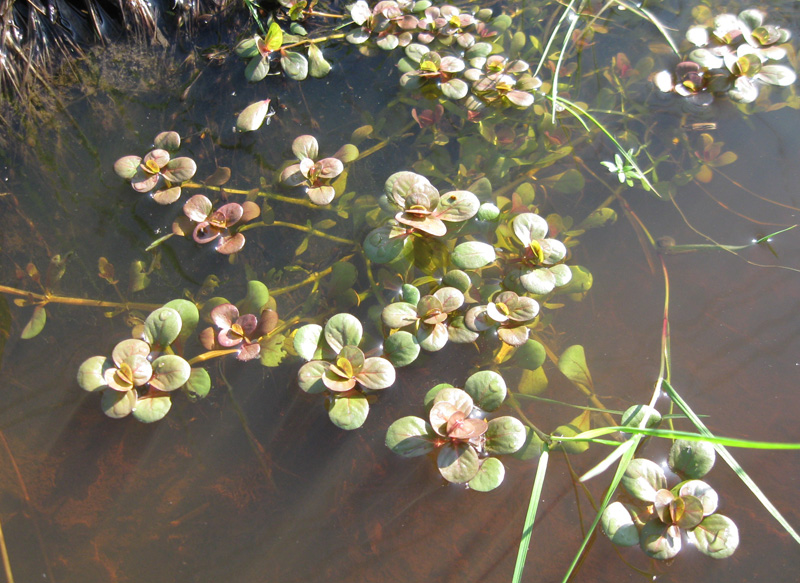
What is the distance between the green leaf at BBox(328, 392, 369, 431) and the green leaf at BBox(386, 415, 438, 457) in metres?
0.11

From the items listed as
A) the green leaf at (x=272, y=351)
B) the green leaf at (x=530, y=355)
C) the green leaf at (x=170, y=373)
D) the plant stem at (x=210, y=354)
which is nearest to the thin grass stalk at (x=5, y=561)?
the green leaf at (x=170, y=373)

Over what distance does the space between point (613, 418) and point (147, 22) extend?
285 centimetres

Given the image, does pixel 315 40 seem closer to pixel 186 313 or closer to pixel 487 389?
pixel 186 313

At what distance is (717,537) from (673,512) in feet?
0.46

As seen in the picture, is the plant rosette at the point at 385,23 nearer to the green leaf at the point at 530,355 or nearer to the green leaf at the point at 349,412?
the green leaf at the point at 530,355

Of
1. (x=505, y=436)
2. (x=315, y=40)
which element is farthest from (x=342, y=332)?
(x=315, y=40)

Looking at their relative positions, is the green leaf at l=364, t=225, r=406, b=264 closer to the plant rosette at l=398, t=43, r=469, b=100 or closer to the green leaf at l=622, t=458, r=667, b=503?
the plant rosette at l=398, t=43, r=469, b=100

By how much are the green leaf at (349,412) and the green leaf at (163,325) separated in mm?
658

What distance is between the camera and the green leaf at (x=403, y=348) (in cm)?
186

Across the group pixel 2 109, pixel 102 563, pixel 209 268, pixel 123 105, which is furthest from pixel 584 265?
pixel 2 109

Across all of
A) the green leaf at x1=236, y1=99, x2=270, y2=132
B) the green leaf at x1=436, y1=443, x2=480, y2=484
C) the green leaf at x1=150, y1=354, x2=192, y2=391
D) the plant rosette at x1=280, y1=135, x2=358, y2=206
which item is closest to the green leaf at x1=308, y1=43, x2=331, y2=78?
the green leaf at x1=236, y1=99, x2=270, y2=132

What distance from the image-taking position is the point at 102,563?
5.75ft

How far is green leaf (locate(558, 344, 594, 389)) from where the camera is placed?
1898mm

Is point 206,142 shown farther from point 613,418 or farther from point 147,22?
point 613,418
